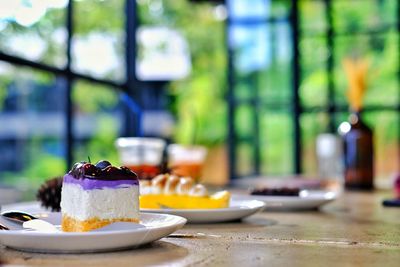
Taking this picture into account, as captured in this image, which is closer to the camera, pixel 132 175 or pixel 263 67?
pixel 132 175

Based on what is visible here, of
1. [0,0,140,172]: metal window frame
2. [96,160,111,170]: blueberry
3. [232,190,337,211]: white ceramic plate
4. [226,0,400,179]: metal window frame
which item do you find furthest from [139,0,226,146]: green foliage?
[96,160,111,170]: blueberry

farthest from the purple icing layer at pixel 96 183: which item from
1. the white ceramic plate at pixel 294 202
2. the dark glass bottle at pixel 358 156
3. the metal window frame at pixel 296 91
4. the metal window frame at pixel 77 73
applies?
the metal window frame at pixel 296 91

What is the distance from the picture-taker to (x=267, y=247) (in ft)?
3.59

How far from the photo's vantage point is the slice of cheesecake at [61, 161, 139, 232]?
104 cm

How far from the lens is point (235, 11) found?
18.5ft

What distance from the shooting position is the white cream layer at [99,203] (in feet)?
3.43

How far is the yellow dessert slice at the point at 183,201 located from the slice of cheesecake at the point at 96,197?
42 centimetres

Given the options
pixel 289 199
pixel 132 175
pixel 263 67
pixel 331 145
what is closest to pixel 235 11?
pixel 263 67

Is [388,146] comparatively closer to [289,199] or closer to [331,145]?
[331,145]

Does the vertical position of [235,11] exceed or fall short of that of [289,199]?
it exceeds it

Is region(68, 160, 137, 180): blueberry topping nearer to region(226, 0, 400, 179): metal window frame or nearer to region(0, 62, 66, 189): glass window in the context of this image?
region(226, 0, 400, 179): metal window frame

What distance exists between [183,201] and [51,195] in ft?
1.09

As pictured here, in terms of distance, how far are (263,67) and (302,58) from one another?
336 millimetres

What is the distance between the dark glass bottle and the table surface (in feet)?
4.43
